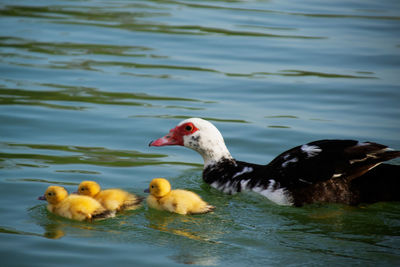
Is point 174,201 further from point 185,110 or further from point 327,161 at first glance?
point 185,110

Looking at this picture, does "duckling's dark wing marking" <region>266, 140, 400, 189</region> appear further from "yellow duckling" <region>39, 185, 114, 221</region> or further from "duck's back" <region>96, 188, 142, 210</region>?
"yellow duckling" <region>39, 185, 114, 221</region>

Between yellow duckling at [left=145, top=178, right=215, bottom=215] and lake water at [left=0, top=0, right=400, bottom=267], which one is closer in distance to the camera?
lake water at [left=0, top=0, right=400, bottom=267]

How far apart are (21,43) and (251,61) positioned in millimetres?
4306

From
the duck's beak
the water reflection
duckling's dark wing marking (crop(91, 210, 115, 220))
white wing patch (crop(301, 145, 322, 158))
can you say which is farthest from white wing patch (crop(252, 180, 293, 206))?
the water reflection

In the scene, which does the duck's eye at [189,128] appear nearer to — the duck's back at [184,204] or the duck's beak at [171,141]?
the duck's beak at [171,141]

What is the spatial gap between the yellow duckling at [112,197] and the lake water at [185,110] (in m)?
0.10

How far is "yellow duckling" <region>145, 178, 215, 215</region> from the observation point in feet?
20.9

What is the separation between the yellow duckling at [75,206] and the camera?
615cm

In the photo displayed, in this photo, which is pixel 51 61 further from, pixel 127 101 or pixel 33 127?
pixel 33 127

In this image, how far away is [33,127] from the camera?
936cm

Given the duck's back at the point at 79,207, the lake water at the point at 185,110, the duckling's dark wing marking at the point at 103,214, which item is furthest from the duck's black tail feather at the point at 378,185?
the duck's back at the point at 79,207

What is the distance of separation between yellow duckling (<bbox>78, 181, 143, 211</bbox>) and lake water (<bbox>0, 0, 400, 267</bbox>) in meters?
0.10

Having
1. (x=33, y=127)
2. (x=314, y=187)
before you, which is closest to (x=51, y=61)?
(x=33, y=127)

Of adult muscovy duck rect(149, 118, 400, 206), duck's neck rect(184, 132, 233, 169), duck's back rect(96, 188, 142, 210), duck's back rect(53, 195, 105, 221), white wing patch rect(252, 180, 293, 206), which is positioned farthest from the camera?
duck's neck rect(184, 132, 233, 169)
